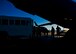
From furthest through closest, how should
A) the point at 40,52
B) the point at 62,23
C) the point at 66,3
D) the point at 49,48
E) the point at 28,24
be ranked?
1. the point at 28,24
2. the point at 62,23
3. the point at 66,3
4. the point at 49,48
5. the point at 40,52

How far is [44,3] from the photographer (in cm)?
650

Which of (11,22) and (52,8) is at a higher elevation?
(52,8)

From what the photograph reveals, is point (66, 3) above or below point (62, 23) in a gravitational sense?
above

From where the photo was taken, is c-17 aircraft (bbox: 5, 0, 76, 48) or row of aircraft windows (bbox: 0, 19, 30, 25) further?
row of aircraft windows (bbox: 0, 19, 30, 25)

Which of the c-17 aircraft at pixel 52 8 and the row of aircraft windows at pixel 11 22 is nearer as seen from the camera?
the c-17 aircraft at pixel 52 8

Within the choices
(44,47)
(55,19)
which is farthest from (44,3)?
(55,19)

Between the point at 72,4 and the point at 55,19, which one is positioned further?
the point at 55,19

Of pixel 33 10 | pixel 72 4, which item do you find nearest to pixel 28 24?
pixel 33 10

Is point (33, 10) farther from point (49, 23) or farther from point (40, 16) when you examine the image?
point (49, 23)

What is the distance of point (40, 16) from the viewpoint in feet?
28.0

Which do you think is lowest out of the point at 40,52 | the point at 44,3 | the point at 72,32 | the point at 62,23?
the point at 40,52

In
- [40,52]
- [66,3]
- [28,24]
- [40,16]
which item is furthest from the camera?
[28,24]

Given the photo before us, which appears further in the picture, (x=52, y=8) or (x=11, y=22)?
(x=11, y=22)

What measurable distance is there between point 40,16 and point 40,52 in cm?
314
